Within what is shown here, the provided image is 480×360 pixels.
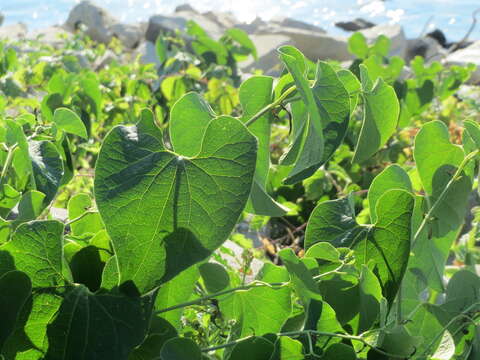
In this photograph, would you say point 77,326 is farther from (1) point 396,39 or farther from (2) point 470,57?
(1) point 396,39

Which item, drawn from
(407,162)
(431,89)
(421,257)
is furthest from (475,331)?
(431,89)

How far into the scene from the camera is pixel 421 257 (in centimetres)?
68

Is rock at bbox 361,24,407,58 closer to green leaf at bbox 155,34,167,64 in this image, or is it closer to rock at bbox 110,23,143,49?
rock at bbox 110,23,143,49

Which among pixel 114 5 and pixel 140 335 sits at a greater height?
pixel 140 335

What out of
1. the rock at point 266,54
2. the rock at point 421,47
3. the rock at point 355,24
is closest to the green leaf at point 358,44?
the rock at point 266,54

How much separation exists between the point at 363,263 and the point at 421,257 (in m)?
0.09

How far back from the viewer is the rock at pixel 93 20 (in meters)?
7.09

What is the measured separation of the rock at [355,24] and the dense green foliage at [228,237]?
10.0 m

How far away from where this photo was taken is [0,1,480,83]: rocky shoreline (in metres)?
4.97

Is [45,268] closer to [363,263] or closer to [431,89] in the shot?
[363,263]

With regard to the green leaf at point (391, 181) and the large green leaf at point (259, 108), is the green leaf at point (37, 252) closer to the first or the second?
the large green leaf at point (259, 108)

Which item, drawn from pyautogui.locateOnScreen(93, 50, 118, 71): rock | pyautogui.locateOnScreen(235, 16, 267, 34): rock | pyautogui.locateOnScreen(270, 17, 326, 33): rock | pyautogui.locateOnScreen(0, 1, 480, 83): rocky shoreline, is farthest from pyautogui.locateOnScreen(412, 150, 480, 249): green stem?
pyautogui.locateOnScreen(270, 17, 326, 33): rock

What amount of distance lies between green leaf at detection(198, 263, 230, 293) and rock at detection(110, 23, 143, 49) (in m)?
6.70

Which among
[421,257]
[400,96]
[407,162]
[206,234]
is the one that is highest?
[206,234]
